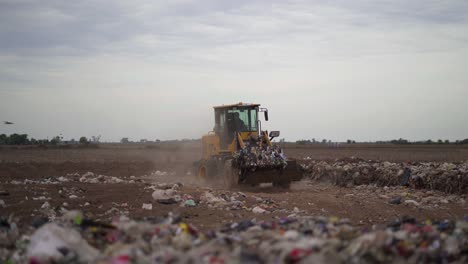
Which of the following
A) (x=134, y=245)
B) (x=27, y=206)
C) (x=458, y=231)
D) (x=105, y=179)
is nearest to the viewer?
(x=134, y=245)

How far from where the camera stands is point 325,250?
470cm

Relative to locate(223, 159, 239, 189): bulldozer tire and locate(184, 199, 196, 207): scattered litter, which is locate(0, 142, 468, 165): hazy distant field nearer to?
locate(223, 159, 239, 189): bulldozer tire

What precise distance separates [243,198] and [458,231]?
636cm

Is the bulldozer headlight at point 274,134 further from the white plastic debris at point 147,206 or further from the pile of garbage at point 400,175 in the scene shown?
the white plastic debris at point 147,206

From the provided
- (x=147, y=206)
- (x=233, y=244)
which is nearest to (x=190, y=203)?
(x=147, y=206)

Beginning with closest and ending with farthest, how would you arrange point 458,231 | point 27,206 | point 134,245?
point 134,245
point 458,231
point 27,206

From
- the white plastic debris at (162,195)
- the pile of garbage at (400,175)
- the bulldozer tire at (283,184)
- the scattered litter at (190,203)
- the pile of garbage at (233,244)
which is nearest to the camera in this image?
the pile of garbage at (233,244)

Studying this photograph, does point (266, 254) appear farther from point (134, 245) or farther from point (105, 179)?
point (105, 179)

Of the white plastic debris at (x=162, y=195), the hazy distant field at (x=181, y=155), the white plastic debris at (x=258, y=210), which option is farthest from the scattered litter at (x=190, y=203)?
the hazy distant field at (x=181, y=155)

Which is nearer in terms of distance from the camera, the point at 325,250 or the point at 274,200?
the point at 325,250

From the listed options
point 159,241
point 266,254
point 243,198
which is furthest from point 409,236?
point 243,198

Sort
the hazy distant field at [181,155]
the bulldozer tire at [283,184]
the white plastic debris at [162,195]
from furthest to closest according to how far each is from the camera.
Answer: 1. the hazy distant field at [181,155]
2. the bulldozer tire at [283,184]
3. the white plastic debris at [162,195]

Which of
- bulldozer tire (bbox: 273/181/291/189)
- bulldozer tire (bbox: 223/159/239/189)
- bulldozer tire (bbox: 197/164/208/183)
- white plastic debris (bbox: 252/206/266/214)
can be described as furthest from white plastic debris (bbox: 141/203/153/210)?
bulldozer tire (bbox: 197/164/208/183)

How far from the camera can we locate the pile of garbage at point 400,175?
14.1 m
